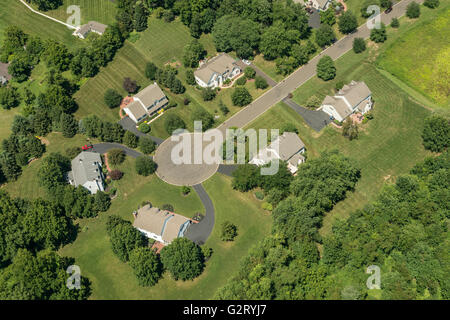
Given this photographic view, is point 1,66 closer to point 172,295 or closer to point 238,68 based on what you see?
point 238,68

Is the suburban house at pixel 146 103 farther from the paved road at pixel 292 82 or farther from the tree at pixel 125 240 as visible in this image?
the tree at pixel 125 240

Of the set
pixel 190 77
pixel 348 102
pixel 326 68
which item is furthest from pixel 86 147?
pixel 348 102

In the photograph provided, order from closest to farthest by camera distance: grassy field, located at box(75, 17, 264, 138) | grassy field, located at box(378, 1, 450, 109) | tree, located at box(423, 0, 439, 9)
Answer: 1. grassy field, located at box(75, 17, 264, 138)
2. grassy field, located at box(378, 1, 450, 109)
3. tree, located at box(423, 0, 439, 9)

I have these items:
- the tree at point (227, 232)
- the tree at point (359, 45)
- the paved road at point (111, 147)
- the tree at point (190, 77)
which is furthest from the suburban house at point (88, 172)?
the tree at point (359, 45)

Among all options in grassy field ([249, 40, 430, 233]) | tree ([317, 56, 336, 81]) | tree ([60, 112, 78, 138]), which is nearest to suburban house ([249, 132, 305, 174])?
grassy field ([249, 40, 430, 233])

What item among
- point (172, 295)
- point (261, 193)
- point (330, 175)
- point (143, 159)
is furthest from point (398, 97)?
point (172, 295)

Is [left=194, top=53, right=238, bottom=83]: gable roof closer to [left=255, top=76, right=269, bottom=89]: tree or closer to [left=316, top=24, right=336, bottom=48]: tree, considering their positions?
[left=255, top=76, right=269, bottom=89]: tree
